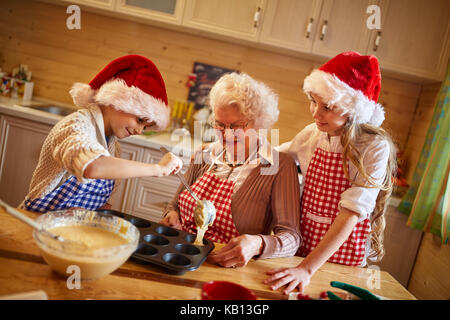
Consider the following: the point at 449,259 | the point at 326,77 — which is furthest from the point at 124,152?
the point at 449,259

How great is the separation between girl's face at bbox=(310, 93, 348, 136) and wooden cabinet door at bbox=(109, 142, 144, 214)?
1.44 m

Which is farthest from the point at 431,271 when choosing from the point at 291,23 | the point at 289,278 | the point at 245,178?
the point at 291,23

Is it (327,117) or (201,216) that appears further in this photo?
(327,117)

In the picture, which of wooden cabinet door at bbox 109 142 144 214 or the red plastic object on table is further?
wooden cabinet door at bbox 109 142 144 214

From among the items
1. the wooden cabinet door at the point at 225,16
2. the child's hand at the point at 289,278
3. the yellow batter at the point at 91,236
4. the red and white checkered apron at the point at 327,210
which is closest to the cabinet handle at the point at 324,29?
the wooden cabinet door at the point at 225,16

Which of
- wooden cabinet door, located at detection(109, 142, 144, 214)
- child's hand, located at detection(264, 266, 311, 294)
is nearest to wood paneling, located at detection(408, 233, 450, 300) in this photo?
child's hand, located at detection(264, 266, 311, 294)

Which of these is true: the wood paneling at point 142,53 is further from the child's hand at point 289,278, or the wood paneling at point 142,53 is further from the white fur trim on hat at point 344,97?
the child's hand at point 289,278

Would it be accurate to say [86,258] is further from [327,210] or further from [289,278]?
[327,210]

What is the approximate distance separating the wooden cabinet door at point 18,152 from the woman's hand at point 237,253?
1.87 m

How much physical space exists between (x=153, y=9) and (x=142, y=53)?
463mm

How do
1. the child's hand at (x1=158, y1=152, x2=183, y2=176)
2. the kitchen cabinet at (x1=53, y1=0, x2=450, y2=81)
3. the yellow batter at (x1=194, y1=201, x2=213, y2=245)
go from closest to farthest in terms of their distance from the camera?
the child's hand at (x1=158, y1=152, x2=183, y2=176), the yellow batter at (x1=194, y1=201, x2=213, y2=245), the kitchen cabinet at (x1=53, y1=0, x2=450, y2=81)

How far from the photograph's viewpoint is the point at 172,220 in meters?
1.52

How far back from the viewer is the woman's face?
148cm

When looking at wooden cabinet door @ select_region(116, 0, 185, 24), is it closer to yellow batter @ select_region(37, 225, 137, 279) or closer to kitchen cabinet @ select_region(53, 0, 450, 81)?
kitchen cabinet @ select_region(53, 0, 450, 81)
